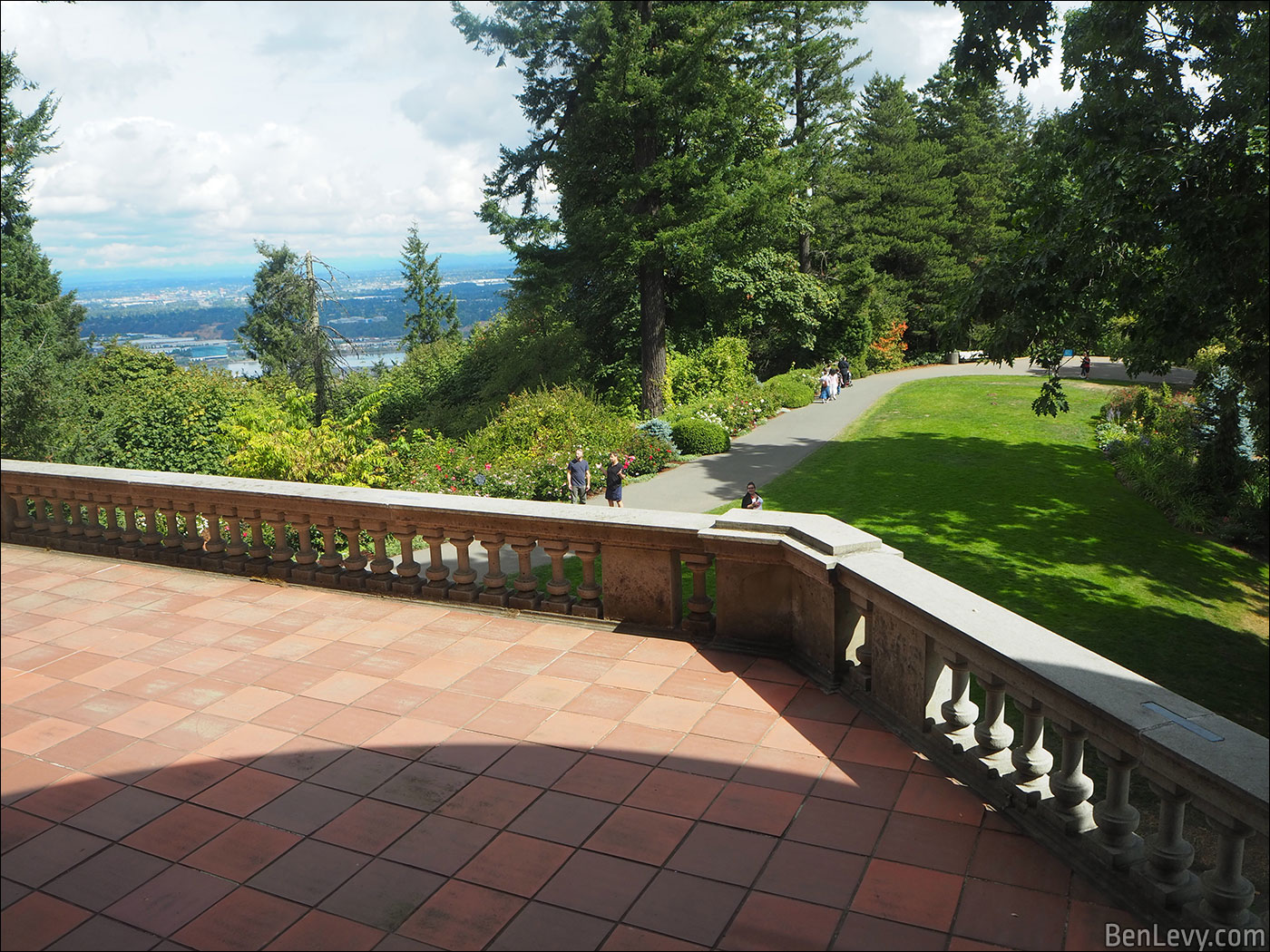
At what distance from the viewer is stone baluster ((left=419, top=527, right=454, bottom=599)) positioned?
6.43 metres

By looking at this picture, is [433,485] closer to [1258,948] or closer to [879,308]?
[1258,948]

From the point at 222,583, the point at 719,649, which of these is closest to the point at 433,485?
the point at 222,583

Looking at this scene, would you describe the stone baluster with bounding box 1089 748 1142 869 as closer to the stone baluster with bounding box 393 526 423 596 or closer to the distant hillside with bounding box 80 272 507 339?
the stone baluster with bounding box 393 526 423 596

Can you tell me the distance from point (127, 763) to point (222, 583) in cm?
295

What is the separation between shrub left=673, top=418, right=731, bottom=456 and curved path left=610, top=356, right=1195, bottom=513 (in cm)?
38

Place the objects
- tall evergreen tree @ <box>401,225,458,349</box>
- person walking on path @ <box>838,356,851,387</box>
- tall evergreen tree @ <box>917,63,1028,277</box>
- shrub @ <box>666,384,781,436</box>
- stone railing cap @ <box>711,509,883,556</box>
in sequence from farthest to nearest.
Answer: tall evergreen tree @ <box>401,225,458,349</box>
tall evergreen tree @ <box>917,63,1028,277</box>
person walking on path @ <box>838,356,851,387</box>
shrub @ <box>666,384,781,436</box>
stone railing cap @ <box>711,509,883,556</box>

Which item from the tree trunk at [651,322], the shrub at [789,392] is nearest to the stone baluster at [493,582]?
the tree trunk at [651,322]

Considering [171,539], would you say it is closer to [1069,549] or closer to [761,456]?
[1069,549]

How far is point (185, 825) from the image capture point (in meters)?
3.68

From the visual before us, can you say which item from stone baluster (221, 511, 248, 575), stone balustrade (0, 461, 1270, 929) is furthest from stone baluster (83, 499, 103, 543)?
stone baluster (221, 511, 248, 575)

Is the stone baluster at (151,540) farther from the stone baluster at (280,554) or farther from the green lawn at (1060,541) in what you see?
the green lawn at (1060,541)

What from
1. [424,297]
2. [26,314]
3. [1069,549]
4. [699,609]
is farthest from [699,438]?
[424,297]

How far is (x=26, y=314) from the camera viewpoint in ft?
124

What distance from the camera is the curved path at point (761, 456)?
63.9ft
